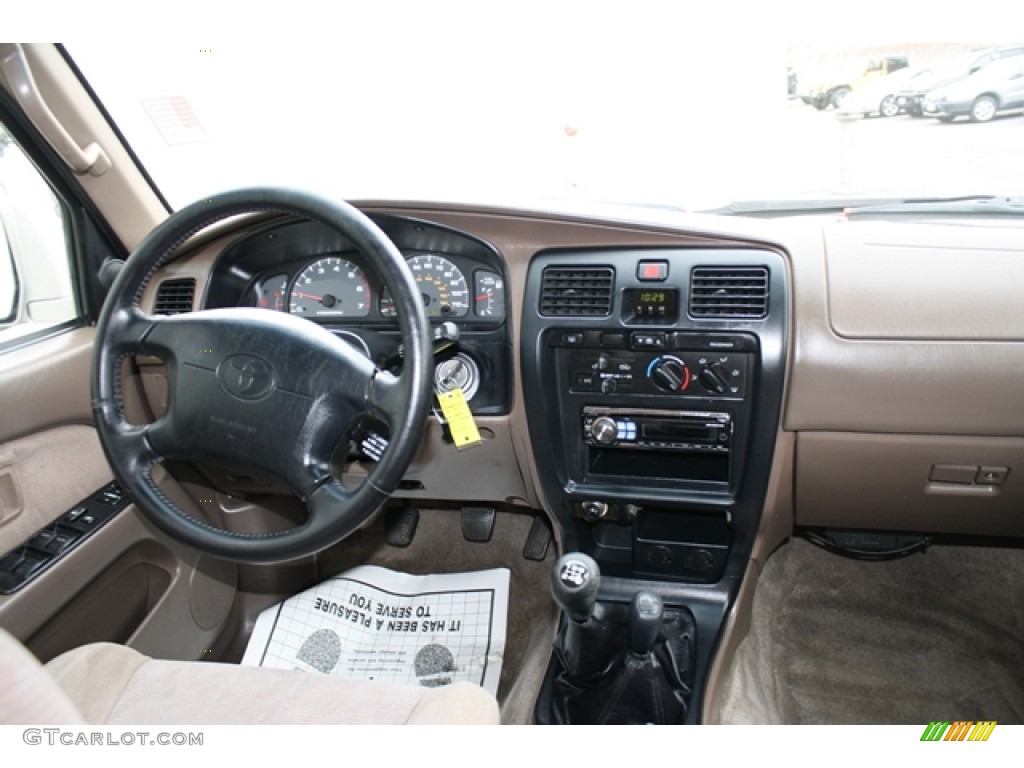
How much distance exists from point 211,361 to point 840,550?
157 cm

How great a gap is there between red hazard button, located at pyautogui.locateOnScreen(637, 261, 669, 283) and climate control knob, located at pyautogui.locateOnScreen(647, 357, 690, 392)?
0.51 ft

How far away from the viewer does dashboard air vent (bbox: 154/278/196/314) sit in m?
1.71

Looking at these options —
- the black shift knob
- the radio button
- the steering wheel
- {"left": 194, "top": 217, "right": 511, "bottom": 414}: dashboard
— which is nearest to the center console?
the radio button

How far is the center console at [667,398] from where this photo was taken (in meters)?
1.44

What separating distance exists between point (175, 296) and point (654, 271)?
1068 mm

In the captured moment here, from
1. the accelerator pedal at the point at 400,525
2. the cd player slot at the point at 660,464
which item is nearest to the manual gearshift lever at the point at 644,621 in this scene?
the cd player slot at the point at 660,464

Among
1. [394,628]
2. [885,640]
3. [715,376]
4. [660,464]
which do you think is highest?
[715,376]

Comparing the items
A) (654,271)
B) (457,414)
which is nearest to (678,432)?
(654,271)

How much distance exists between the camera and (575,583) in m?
1.40

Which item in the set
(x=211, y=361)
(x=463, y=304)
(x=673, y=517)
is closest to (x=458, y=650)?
(x=673, y=517)

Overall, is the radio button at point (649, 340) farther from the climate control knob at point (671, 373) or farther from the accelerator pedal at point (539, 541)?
the accelerator pedal at point (539, 541)

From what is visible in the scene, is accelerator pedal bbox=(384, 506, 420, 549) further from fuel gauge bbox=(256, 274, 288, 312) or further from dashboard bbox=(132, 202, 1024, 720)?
fuel gauge bbox=(256, 274, 288, 312)

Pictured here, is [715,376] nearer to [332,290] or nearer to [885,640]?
[332,290]

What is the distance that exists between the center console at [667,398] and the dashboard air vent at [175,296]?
0.77 m
